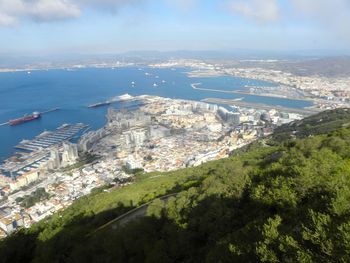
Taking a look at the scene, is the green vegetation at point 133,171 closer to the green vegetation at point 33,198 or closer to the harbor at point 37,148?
the green vegetation at point 33,198

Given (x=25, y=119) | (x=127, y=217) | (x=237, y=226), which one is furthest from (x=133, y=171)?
(x=25, y=119)

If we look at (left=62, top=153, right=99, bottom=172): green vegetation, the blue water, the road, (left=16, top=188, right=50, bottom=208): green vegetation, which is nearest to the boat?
the blue water

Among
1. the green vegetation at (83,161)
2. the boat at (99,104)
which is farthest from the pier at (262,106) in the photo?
the green vegetation at (83,161)

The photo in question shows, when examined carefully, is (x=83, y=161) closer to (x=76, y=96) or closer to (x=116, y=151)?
(x=116, y=151)

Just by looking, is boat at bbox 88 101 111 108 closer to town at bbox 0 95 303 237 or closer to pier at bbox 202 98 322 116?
town at bbox 0 95 303 237

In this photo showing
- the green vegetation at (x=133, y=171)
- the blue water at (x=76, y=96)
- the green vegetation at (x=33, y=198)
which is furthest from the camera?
the blue water at (x=76, y=96)
